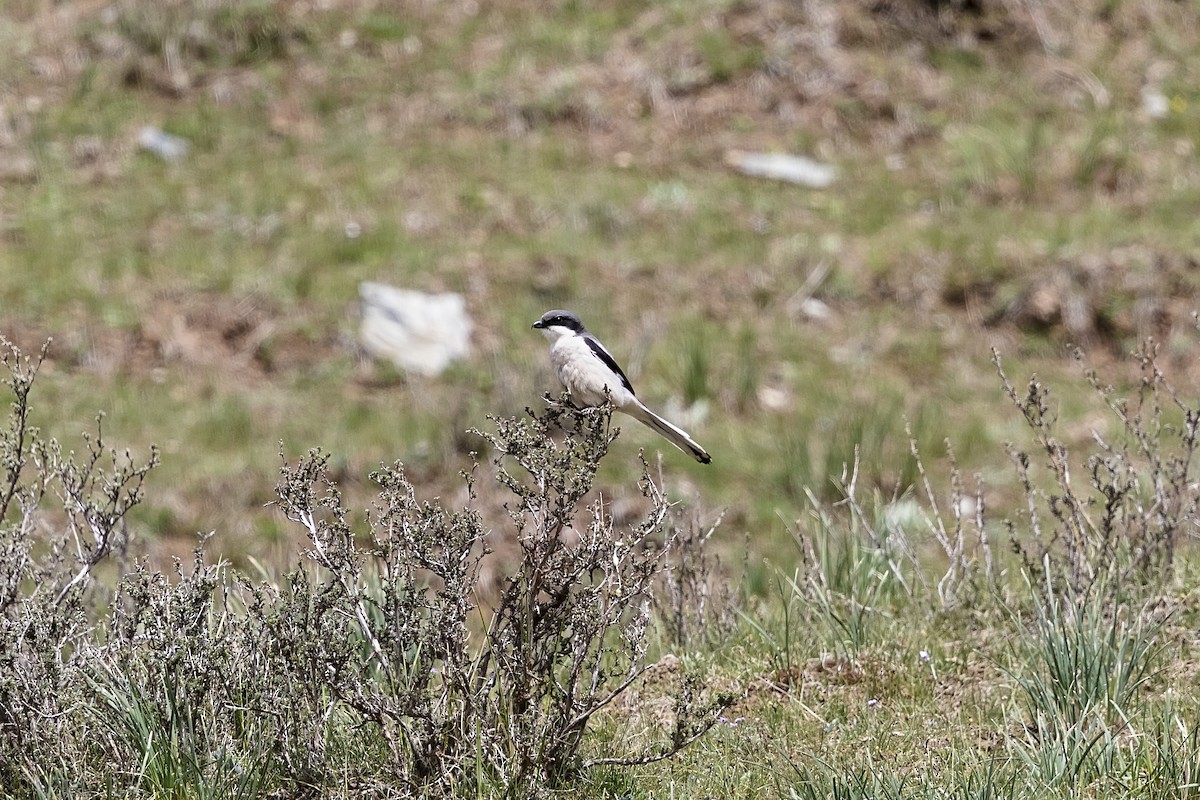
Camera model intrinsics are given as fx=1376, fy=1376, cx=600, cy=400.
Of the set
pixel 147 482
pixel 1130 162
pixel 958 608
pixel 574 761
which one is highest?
pixel 574 761

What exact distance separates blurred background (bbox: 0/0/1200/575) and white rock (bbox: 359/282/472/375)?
119 mm

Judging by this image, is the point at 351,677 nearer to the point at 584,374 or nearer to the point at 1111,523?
the point at 584,374

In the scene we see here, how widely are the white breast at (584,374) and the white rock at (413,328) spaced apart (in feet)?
13.4

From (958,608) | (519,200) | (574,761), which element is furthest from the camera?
(519,200)

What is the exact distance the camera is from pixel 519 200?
11.0 metres

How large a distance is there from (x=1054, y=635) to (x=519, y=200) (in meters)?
7.40

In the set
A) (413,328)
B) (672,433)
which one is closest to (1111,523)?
(672,433)

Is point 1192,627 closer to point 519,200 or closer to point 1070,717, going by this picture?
point 1070,717

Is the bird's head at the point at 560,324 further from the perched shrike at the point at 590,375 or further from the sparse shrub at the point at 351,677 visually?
the sparse shrub at the point at 351,677

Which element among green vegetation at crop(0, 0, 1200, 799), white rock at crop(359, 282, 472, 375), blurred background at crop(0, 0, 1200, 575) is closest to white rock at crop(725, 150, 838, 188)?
blurred background at crop(0, 0, 1200, 575)

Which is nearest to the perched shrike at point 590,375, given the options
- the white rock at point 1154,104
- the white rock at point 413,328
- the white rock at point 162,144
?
the white rock at point 413,328

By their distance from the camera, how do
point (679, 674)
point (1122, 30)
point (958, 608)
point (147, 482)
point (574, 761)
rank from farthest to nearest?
point (1122, 30), point (147, 482), point (958, 608), point (679, 674), point (574, 761)

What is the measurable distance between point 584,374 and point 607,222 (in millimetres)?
5600

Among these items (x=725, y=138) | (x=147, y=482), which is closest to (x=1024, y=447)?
(x=725, y=138)
